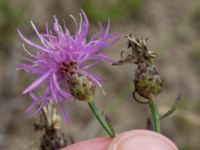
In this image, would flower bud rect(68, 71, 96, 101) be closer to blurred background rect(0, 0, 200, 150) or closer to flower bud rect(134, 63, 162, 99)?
flower bud rect(134, 63, 162, 99)

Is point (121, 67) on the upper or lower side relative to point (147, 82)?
lower

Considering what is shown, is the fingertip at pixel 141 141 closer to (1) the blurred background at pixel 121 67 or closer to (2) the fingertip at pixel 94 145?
(2) the fingertip at pixel 94 145

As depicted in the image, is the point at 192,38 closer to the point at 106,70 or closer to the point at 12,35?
the point at 106,70

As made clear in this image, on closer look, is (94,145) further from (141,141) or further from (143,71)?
(143,71)

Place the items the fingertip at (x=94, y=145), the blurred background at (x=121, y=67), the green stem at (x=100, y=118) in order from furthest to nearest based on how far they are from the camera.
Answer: the blurred background at (x=121, y=67)
the fingertip at (x=94, y=145)
the green stem at (x=100, y=118)

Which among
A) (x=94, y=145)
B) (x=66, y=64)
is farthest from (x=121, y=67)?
(x=66, y=64)

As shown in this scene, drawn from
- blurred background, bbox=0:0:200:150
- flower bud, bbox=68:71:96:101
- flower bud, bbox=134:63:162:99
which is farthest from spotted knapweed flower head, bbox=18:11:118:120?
blurred background, bbox=0:0:200:150

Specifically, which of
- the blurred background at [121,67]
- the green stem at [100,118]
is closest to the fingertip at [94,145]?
the green stem at [100,118]
